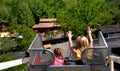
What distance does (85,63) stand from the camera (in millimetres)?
5617

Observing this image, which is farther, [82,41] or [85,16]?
[85,16]

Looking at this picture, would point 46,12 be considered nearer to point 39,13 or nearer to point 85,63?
point 39,13

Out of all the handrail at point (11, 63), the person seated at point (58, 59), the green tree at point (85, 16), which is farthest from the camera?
the green tree at point (85, 16)

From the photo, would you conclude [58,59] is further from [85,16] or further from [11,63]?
[85,16]

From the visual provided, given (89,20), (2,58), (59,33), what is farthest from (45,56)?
(59,33)

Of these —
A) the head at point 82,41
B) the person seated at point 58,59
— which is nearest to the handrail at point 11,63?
the person seated at point 58,59

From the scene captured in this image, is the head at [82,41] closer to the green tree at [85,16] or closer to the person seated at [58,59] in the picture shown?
the person seated at [58,59]

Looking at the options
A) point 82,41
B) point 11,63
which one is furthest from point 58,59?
point 11,63

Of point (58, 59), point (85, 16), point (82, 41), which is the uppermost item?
point (82, 41)

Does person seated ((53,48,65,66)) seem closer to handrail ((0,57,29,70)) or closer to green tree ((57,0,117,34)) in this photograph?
handrail ((0,57,29,70))

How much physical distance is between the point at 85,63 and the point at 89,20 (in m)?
53.9

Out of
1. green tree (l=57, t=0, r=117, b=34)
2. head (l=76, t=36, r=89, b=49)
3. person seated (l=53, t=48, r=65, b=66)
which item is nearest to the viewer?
head (l=76, t=36, r=89, b=49)

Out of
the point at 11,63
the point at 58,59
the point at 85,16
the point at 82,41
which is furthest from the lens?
the point at 85,16

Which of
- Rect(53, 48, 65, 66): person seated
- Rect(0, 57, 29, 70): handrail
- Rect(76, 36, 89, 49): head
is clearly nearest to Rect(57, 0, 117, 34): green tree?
Rect(53, 48, 65, 66): person seated
